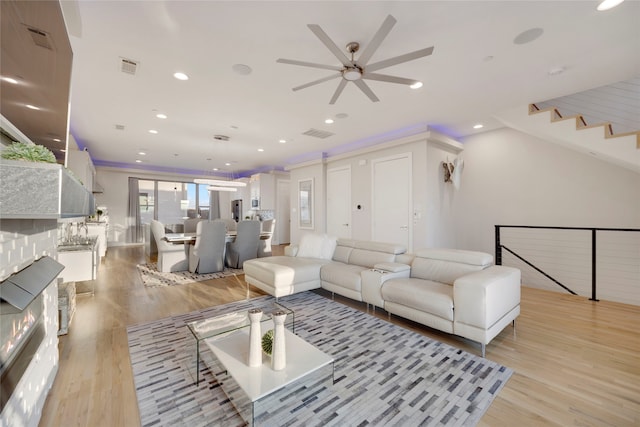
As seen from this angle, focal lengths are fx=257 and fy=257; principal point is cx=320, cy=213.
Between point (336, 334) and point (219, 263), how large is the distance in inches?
135

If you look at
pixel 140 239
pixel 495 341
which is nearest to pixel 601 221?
pixel 495 341

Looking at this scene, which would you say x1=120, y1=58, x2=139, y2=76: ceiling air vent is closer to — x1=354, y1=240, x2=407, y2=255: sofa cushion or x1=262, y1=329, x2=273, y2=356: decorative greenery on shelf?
x1=262, y1=329, x2=273, y2=356: decorative greenery on shelf

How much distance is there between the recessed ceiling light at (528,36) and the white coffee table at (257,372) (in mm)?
3284

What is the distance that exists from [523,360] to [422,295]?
913 mm

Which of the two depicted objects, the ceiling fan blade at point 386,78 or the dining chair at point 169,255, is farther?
the dining chair at point 169,255

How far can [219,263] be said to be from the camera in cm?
524

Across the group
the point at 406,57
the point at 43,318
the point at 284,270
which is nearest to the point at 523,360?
the point at 284,270

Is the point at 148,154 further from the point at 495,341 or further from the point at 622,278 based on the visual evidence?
the point at 622,278

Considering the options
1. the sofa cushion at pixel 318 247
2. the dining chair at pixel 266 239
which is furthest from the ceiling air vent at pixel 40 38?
the dining chair at pixel 266 239

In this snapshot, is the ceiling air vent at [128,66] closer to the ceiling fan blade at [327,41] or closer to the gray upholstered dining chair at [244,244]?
the ceiling fan blade at [327,41]

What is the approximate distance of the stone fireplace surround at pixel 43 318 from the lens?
120 cm

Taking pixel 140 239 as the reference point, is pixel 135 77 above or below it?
above

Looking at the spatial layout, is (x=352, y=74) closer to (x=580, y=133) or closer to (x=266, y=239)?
(x=580, y=133)

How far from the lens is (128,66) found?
2.88 m
